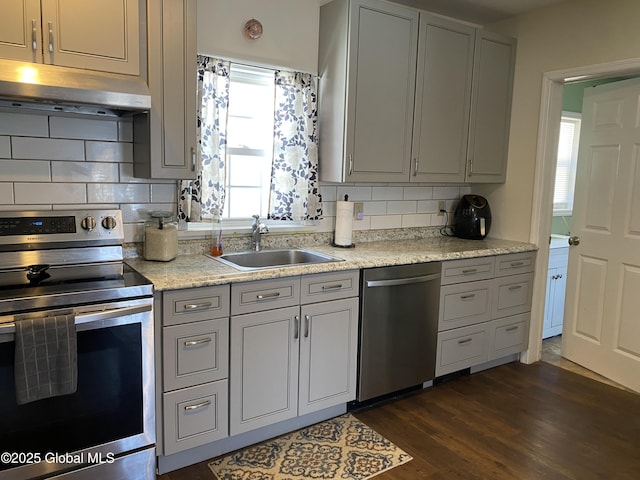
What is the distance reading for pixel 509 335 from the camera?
352cm

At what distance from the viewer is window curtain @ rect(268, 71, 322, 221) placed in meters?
2.92

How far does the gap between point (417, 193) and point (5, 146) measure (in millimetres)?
2598

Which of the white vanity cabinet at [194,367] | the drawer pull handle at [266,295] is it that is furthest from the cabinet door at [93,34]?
the drawer pull handle at [266,295]

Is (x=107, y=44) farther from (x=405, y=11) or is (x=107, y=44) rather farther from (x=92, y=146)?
(x=405, y=11)

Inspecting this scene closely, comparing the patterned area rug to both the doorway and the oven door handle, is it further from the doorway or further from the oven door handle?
the doorway

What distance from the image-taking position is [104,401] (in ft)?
6.31

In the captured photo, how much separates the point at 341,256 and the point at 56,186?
4.91 ft

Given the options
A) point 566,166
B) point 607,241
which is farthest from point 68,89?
point 566,166

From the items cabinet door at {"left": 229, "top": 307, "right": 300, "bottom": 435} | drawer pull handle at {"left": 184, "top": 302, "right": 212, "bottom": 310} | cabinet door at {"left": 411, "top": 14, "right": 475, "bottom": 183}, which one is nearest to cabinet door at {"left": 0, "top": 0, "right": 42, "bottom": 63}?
drawer pull handle at {"left": 184, "top": 302, "right": 212, "bottom": 310}

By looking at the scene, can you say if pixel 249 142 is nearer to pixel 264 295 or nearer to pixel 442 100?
pixel 264 295

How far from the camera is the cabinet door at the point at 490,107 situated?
3434 mm

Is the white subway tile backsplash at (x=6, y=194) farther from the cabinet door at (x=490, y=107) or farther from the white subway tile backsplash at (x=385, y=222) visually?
the cabinet door at (x=490, y=107)

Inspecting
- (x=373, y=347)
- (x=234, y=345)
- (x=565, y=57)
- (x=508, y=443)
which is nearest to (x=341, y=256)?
(x=373, y=347)

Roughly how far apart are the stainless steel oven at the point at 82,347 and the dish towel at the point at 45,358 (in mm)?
25
